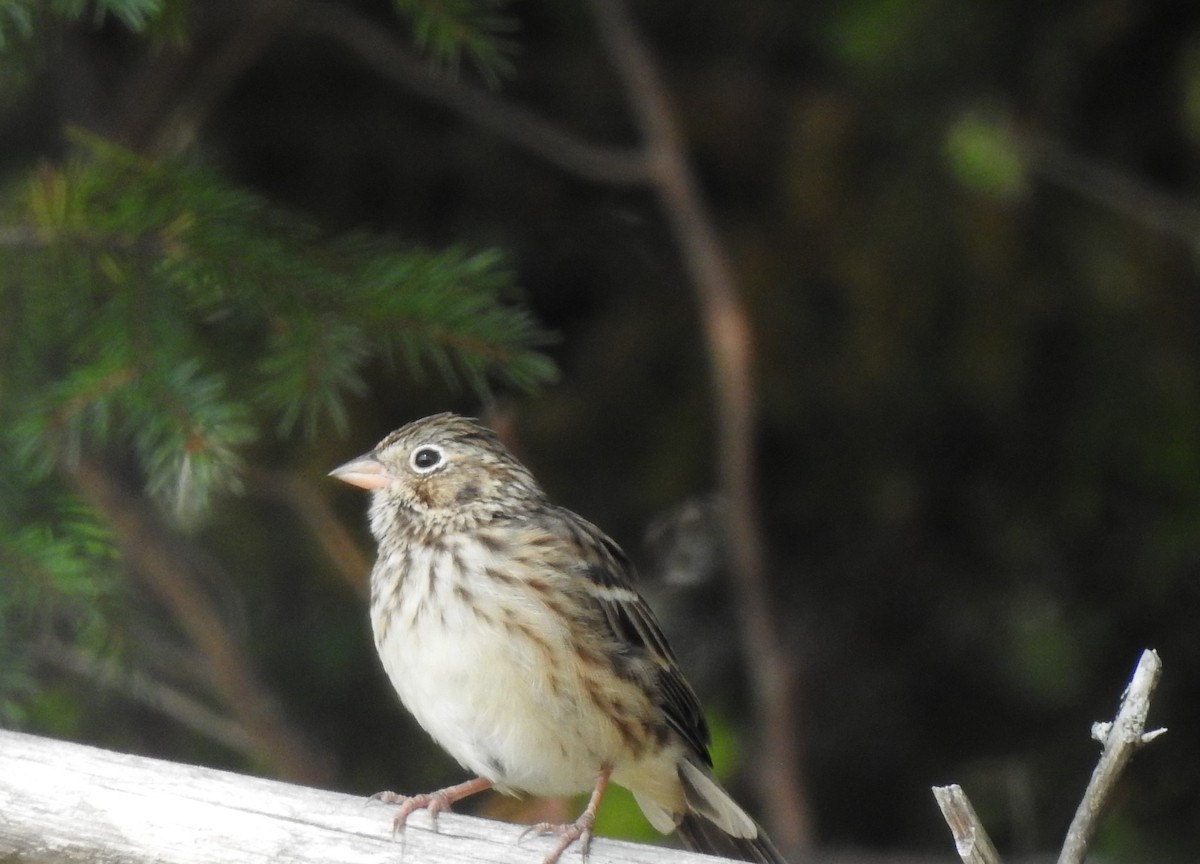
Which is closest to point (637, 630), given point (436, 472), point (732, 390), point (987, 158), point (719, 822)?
point (719, 822)

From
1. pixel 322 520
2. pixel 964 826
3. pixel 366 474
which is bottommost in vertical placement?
pixel 964 826

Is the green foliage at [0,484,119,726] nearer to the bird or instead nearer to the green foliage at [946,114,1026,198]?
the bird

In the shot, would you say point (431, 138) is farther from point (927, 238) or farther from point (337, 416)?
point (337, 416)

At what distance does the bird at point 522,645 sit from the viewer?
381 cm

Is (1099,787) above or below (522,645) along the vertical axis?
below

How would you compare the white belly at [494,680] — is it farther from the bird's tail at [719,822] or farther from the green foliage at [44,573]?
the green foliage at [44,573]

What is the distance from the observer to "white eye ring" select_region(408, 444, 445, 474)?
14.2ft

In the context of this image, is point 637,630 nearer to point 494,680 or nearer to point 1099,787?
point 494,680

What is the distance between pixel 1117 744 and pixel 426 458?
2091 millimetres

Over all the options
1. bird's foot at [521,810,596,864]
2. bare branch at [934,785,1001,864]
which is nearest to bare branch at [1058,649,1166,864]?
bare branch at [934,785,1001,864]

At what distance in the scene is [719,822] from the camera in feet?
14.0

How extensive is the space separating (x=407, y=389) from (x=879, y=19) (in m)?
1.83

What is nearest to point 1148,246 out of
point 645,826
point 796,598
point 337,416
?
point 796,598

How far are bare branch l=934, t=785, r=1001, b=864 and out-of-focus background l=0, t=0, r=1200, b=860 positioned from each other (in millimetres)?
2018
